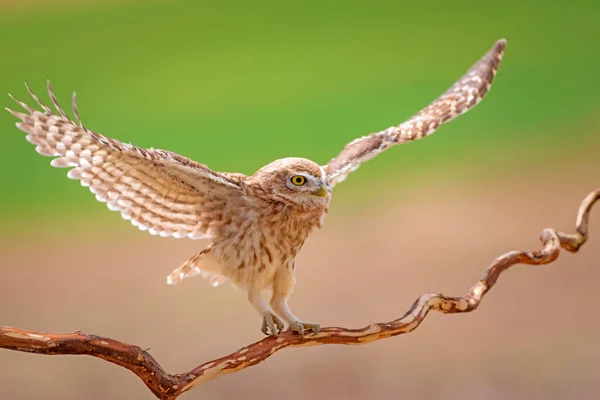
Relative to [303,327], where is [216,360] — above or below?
below

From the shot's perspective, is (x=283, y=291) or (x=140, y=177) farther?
(x=283, y=291)

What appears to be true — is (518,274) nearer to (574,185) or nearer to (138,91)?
(574,185)

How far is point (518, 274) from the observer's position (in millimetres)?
5895

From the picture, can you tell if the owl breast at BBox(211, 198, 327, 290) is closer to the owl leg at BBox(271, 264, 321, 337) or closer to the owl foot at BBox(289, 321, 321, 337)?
the owl leg at BBox(271, 264, 321, 337)

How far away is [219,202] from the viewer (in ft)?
10.5

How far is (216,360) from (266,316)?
0.33m

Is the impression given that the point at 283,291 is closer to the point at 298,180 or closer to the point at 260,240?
the point at 260,240

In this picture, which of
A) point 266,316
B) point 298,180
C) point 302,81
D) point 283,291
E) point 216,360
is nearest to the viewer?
point 216,360

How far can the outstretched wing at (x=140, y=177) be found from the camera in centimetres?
289

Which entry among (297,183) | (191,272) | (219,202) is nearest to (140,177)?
(219,202)

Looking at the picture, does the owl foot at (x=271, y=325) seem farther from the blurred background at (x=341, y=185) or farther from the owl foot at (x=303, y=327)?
the blurred background at (x=341, y=185)

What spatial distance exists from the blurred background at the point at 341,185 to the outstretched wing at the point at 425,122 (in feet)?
4.82

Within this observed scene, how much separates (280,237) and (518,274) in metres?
3.22

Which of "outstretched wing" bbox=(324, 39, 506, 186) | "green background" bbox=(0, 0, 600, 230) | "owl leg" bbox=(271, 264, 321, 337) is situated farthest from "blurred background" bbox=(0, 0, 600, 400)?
"owl leg" bbox=(271, 264, 321, 337)
